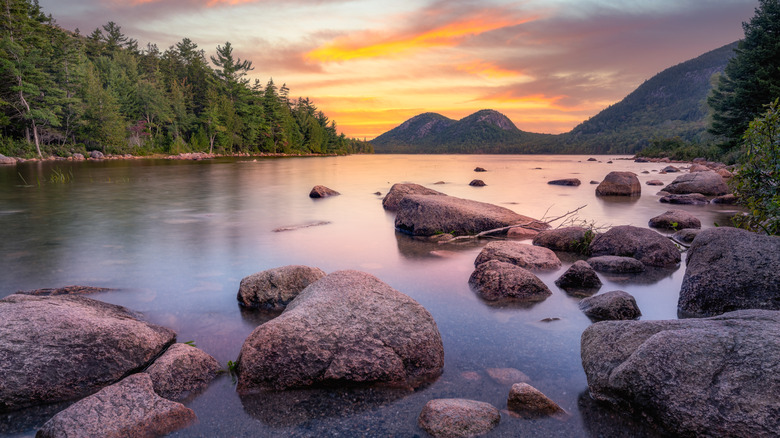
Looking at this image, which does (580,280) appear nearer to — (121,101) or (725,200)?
(725,200)

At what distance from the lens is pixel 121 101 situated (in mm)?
69375

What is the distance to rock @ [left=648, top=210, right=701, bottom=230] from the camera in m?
12.4

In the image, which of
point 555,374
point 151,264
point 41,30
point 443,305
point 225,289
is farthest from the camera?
point 41,30

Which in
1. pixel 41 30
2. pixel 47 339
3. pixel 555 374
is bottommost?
pixel 555 374

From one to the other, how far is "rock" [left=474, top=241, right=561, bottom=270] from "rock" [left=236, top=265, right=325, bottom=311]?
3.82m

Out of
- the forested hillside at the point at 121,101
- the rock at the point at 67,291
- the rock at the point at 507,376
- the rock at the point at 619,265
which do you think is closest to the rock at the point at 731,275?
the rock at the point at 619,265

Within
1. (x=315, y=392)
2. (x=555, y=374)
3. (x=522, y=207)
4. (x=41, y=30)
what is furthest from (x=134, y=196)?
(x=41, y=30)

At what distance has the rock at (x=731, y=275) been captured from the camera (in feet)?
18.0

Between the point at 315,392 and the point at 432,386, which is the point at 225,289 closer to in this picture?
the point at 315,392

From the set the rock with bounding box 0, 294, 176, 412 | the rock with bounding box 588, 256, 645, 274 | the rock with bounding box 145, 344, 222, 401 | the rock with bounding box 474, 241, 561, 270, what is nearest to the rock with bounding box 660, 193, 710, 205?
the rock with bounding box 588, 256, 645, 274

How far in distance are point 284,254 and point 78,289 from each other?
4142 millimetres

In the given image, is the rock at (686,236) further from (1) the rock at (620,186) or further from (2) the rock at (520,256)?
(1) the rock at (620,186)

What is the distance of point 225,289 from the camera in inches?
284

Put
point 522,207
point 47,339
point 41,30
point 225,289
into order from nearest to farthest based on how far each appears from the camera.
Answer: point 47,339, point 225,289, point 522,207, point 41,30
